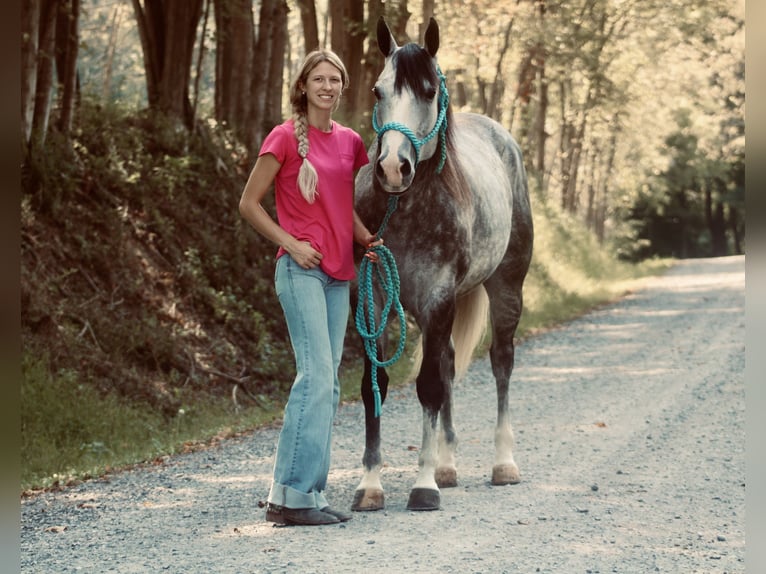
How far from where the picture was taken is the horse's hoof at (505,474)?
608 centimetres

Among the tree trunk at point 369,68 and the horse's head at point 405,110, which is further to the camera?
the tree trunk at point 369,68

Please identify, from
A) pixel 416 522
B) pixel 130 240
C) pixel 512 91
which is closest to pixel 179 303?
pixel 130 240

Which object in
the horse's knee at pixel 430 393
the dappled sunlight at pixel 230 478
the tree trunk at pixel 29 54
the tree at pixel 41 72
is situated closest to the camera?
the horse's knee at pixel 430 393

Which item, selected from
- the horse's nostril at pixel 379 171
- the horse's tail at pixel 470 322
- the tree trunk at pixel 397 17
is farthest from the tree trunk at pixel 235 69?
the horse's nostril at pixel 379 171

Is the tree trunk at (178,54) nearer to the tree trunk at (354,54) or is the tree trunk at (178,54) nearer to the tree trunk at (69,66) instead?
the tree trunk at (69,66)

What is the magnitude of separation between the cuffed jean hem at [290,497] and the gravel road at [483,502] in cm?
13

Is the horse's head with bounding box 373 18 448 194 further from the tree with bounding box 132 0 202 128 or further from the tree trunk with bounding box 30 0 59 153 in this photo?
the tree with bounding box 132 0 202 128

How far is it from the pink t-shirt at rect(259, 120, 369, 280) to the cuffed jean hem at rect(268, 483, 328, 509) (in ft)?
3.62

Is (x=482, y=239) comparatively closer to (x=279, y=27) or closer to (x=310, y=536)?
(x=310, y=536)

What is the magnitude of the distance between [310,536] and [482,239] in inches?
85.2

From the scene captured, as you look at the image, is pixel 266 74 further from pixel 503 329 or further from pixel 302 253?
pixel 302 253

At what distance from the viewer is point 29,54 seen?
369 inches

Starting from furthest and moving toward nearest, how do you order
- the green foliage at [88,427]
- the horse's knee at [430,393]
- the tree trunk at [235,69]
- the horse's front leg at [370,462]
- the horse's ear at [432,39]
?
the tree trunk at [235,69] → the green foliage at [88,427] → the horse's knee at [430,393] → the horse's front leg at [370,462] → the horse's ear at [432,39]

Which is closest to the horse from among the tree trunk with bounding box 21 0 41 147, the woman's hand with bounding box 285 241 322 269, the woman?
the woman
